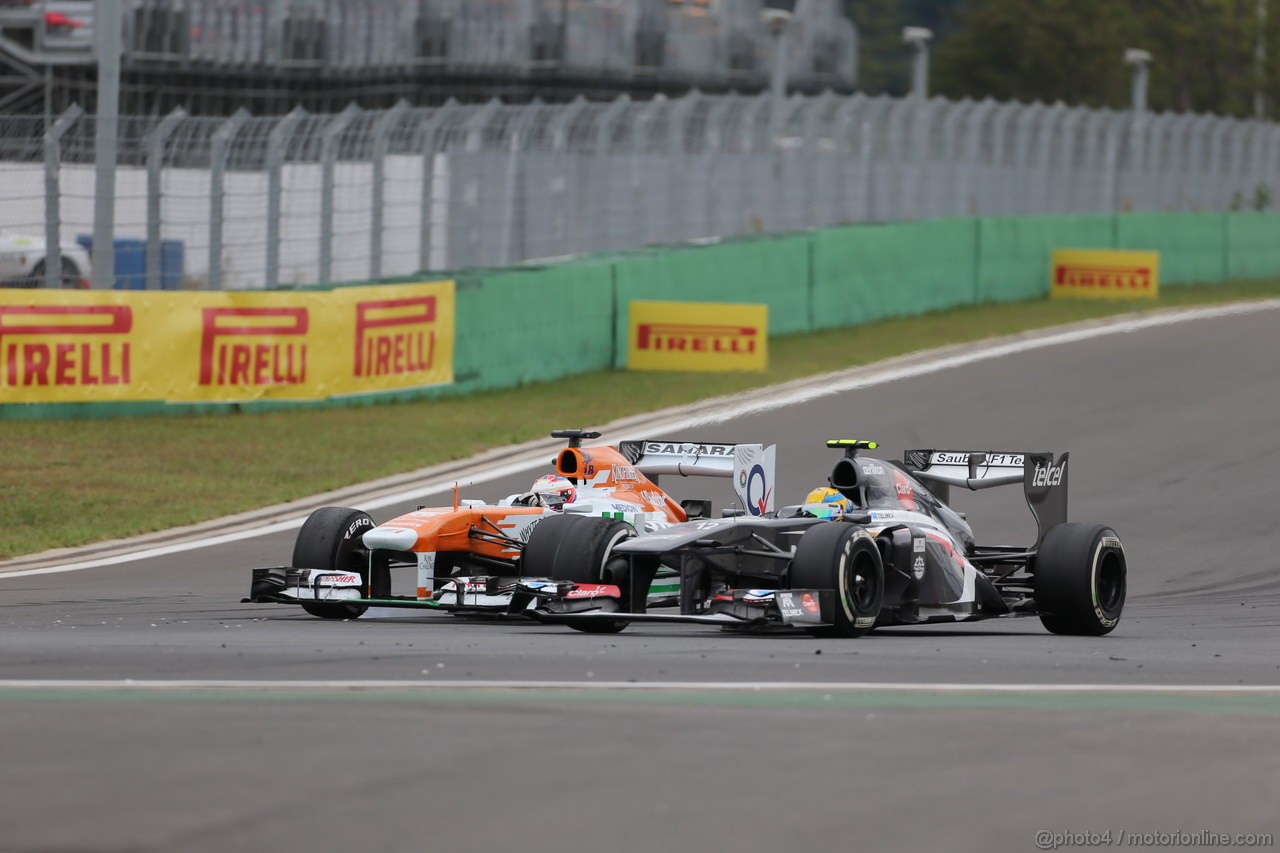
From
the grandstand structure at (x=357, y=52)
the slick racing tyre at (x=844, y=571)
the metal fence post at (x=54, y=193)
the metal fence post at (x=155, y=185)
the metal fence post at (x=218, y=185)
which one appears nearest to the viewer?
the slick racing tyre at (x=844, y=571)

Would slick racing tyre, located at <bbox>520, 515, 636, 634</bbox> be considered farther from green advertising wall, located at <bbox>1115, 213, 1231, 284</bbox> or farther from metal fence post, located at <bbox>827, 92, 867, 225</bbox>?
green advertising wall, located at <bbox>1115, 213, 1231, 284</bbox>

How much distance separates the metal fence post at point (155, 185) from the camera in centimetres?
2019

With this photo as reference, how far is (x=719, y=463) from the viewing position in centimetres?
1318

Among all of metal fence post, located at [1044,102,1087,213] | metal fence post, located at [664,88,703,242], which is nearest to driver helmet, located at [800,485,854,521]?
metal fence post, located at [664,88,703,242]

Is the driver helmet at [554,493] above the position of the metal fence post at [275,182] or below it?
below

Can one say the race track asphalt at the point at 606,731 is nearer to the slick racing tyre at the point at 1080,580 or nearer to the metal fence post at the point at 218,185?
the slick racing tyre at the point at 1080,580

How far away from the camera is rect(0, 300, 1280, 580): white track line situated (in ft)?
51.9

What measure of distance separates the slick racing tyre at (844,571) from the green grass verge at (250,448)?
22.5 ft

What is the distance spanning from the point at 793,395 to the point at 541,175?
4.71 metres

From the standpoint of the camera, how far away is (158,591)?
13633 mm

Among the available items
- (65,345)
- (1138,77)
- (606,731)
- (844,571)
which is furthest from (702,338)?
(1138,77)

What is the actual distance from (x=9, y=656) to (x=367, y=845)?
4.03 metres

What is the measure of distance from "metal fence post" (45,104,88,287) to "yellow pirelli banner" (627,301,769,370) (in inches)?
333

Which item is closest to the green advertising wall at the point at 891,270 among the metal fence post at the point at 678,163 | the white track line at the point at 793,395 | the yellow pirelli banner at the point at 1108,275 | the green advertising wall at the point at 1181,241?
the metal fence post at the point at 678,163
